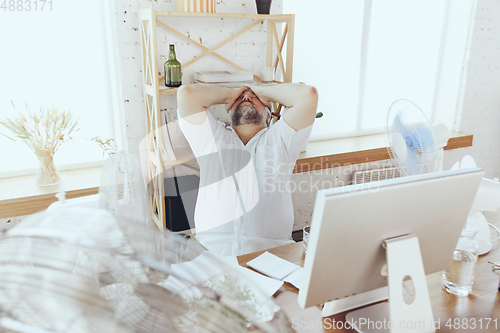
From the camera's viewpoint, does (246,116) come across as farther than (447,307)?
Yes

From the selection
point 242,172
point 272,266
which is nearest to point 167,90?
point 242,172

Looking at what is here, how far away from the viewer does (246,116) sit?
2.14 m

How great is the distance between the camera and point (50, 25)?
6.97ft

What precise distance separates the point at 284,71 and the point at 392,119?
93cm

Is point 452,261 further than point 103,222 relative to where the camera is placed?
Yes

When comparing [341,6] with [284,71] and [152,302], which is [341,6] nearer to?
[284,71]

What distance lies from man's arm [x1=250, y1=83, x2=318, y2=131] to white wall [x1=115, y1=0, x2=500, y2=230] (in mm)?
510

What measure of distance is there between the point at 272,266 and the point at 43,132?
1.57m

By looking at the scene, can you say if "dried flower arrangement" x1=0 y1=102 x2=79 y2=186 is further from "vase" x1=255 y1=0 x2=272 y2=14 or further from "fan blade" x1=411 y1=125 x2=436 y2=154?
"fan blade" x1=411 y1=125 x2=436 y2=154

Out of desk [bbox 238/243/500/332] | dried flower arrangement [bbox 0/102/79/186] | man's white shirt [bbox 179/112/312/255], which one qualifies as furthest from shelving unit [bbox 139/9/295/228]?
desk [bbox 238/243/500/332]

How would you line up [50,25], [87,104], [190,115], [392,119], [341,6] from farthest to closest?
[341,6] → [87,104] → [50,25] → [190,115] → [392,119]

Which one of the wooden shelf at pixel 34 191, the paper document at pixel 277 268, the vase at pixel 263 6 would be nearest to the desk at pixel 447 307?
the paper document at pixel 277 268

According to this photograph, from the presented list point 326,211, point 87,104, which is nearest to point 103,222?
point 326,211

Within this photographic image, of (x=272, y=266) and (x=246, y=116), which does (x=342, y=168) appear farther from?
(x=272, y=266)
